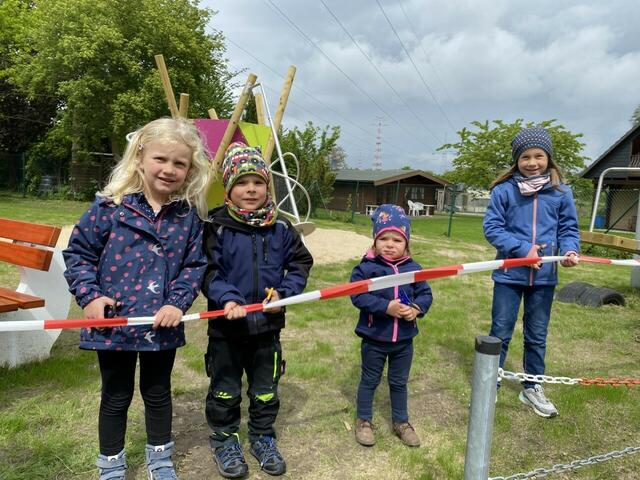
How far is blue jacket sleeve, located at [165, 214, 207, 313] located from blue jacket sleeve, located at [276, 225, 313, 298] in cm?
41

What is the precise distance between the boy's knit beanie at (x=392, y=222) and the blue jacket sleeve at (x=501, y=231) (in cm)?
77

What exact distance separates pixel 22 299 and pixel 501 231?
10.1ft

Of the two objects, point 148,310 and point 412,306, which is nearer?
point 148,310

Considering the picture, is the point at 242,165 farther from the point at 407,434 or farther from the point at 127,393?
the point at 407,434

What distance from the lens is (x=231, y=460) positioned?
239cm

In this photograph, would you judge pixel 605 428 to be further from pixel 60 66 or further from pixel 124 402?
pixel 60 66

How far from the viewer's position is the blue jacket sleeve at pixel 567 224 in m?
3.18

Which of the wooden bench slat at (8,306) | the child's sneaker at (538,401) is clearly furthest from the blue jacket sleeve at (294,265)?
the child's sneaker at (538,401)

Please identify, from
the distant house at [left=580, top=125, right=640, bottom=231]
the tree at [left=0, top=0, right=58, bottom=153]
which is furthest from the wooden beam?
the tree at [left=0, top=0, right=58, bottom=153]

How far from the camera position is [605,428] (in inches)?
120

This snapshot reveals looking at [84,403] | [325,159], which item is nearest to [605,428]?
[84,403]

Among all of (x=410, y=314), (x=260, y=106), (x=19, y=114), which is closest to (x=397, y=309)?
(x=410, y=314)

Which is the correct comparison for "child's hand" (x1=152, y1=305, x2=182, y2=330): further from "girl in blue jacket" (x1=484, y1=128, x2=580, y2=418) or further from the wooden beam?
the wooden beam

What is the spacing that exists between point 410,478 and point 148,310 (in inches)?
59.6
